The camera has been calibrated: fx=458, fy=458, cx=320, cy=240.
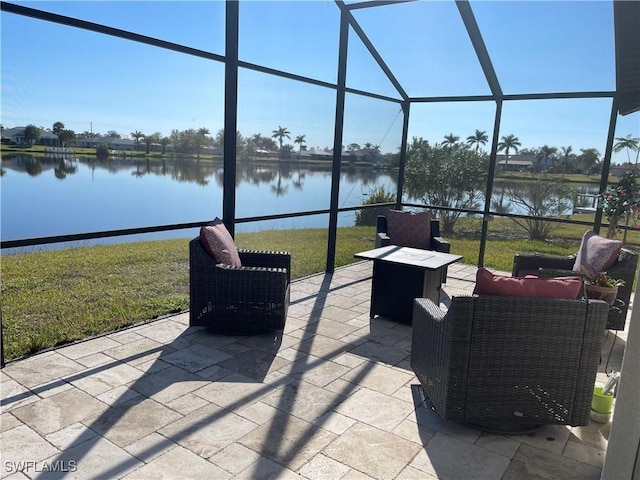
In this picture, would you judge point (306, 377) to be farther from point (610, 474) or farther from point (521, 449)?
point (610, 474)

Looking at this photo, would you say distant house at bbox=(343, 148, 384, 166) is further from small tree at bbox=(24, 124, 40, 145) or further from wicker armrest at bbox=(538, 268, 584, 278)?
small tree at bbox=(24, 124, 40, 145)

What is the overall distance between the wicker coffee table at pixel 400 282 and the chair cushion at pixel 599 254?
121 centimetres

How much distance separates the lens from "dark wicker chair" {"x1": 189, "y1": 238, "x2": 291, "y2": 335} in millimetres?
3514

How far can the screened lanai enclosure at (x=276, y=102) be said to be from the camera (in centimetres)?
309

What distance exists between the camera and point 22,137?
2932 mm

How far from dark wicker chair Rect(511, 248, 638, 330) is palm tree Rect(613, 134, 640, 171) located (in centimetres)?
182

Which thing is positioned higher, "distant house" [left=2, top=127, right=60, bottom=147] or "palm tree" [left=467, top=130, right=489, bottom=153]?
"palm tree" [left=467, top=130, right=489, bottom=153]

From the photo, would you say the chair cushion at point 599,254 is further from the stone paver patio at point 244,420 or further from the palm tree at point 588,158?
the palm tree at point 588,158

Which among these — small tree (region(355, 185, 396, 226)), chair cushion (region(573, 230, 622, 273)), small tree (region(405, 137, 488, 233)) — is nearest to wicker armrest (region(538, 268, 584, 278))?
chair cushion (region(573, 230, 622, 273))

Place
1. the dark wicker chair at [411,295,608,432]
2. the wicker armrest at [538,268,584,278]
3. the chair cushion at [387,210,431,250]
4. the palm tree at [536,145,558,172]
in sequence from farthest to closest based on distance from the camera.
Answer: the palm tree at [536,145,558,172]
the chair cushion at [387,210,431,250]
the wicker armrest at [538,268,584,278]
the dark wicker chair at [411,295,608,432]

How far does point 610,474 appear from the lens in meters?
1.78

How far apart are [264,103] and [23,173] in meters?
2.35
